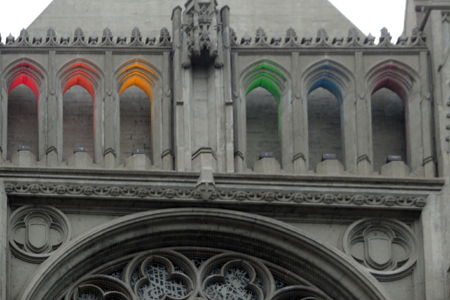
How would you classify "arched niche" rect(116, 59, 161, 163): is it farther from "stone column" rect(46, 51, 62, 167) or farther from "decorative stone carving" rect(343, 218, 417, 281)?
"decorative stone carving" rect(343, 218, 417, 281)

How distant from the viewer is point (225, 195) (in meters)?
34.3

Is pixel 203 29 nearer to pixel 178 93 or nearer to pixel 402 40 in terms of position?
pixel 178 93

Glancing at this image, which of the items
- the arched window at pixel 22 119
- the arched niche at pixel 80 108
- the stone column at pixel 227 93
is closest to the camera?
the stone column at pixel 227 93

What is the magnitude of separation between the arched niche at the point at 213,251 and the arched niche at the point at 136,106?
5.33 feet

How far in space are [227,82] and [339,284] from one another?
4.35m

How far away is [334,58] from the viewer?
35875 millimetres

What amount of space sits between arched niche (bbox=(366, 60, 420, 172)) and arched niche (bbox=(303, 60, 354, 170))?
517 millimetres

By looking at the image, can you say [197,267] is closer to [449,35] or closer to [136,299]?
[136,299]

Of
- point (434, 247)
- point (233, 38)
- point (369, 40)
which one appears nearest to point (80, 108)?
point (233, 38)

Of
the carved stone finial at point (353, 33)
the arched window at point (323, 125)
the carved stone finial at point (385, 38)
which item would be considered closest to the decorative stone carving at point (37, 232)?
the arched window at point (323, 125)

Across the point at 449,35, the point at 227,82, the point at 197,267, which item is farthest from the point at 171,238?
the point at 449,35

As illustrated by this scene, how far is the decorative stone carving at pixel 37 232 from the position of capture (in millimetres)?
33875

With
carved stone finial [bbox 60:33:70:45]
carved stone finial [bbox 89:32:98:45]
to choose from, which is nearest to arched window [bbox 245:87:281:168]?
carved stone finial [bbox 89:32:98:45]

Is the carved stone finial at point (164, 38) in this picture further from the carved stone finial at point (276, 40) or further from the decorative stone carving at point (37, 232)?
the decorative stone carving at point (37, 232)
